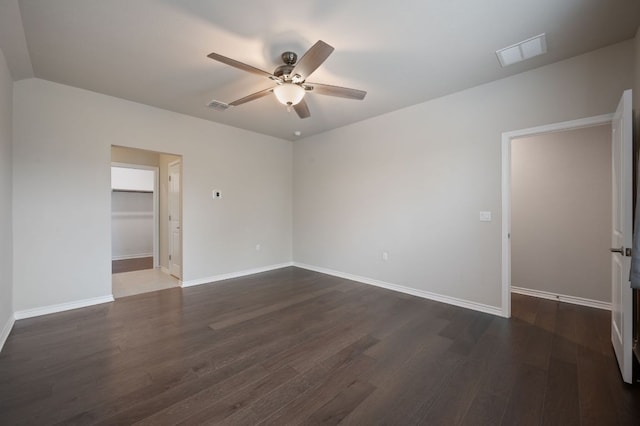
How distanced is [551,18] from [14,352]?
5444mm

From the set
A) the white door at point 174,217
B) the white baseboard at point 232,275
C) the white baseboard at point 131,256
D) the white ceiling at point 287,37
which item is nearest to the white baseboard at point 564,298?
the white ceiling at point 287,37

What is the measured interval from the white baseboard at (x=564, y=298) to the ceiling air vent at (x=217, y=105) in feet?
17.0

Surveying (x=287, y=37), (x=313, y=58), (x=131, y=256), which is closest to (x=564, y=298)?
(x=313, y=58)

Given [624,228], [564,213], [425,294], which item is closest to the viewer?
Answer: [624,228]

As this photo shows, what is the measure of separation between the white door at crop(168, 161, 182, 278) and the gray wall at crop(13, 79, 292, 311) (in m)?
0.79

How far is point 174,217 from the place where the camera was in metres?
5.28

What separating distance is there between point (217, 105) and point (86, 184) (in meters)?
2.06

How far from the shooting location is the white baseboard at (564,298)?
3.32 m

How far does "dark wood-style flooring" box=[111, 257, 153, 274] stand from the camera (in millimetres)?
5688

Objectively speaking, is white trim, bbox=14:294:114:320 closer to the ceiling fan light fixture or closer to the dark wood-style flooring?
the dark wood-style flooring

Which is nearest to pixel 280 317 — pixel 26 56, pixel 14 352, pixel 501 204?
pixel 14 352

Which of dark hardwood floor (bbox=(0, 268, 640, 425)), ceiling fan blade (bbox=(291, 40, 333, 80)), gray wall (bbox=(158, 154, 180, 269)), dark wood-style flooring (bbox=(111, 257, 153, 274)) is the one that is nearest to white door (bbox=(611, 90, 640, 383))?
dark hardwood floor (bbox=(0, 268, 640, 425))

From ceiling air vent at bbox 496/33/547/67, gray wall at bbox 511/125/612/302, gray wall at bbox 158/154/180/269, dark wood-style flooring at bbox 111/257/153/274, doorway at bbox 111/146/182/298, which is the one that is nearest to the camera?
ceiling air vent at bbox 496/33/547/67

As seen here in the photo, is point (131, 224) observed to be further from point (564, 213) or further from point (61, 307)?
point (564, 213)
